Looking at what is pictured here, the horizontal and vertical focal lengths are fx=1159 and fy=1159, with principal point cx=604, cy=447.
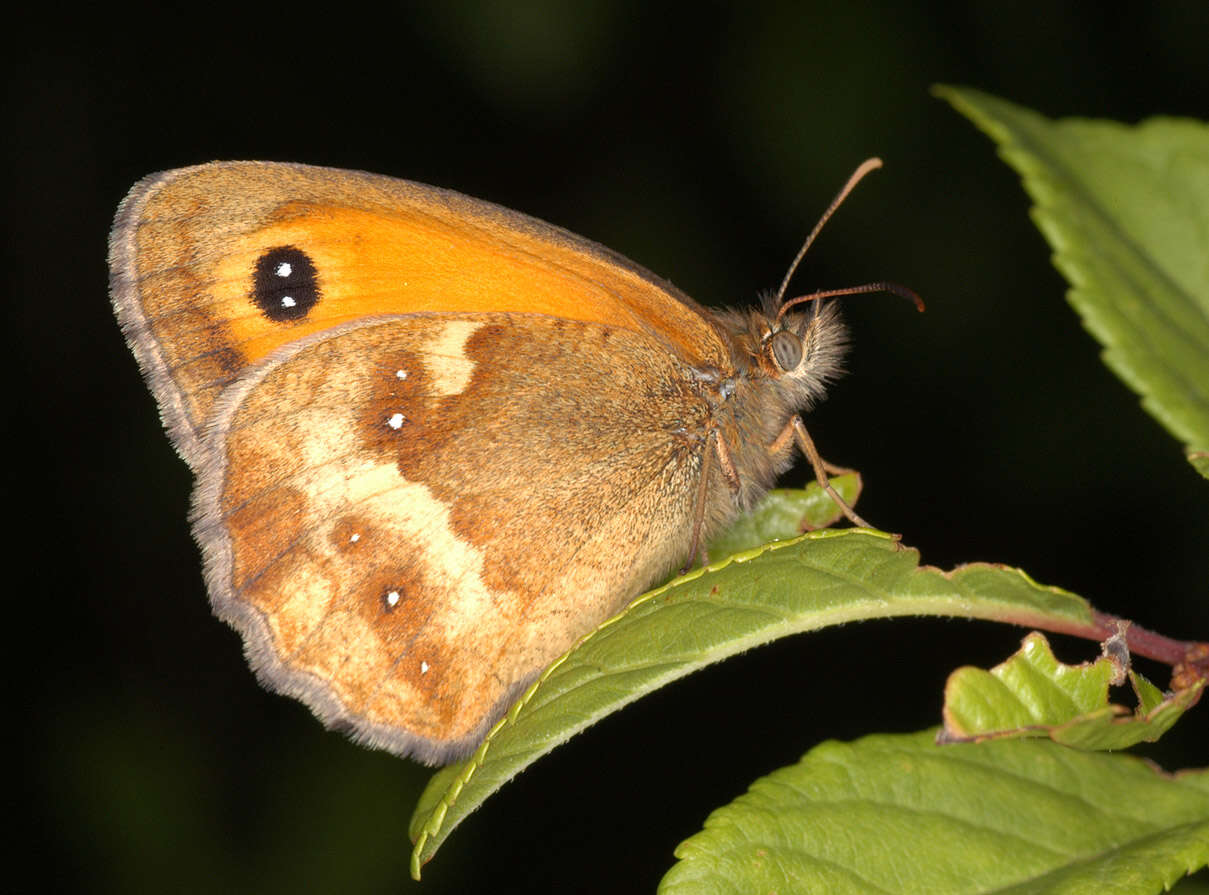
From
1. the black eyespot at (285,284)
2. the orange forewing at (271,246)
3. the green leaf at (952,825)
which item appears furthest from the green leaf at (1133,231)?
the black eyespot at (285,284)

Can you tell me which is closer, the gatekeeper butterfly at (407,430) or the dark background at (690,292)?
the gatekeeper butterfly at (407,430)

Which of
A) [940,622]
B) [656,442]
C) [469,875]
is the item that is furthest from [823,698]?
[656,442]

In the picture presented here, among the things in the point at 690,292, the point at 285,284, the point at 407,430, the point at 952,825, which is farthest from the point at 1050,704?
the point at 690,292

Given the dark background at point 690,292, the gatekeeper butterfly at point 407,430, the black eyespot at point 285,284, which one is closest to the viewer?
the gatekeeper butterfly at point 407,430

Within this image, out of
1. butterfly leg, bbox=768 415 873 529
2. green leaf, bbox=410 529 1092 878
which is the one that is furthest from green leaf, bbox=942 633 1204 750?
butterfly leg, bbox=768 415 873 529

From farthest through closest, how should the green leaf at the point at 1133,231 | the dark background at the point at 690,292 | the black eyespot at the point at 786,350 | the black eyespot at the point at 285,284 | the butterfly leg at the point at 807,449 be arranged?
the dark background at the point at 690,292 < the black eyespot at the point at 786,350 < the butterfly leg at the point at 807,449 < the black eyespot at the point at 285,284 < the green leaf at the point at 1133,231

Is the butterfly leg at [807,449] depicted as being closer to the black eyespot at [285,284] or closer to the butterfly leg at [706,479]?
the butterfly leg at [706,479]

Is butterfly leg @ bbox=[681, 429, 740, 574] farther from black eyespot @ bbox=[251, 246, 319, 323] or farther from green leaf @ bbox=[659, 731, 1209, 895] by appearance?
black eyespot @ bbox=[251, 246, 319, 323]
